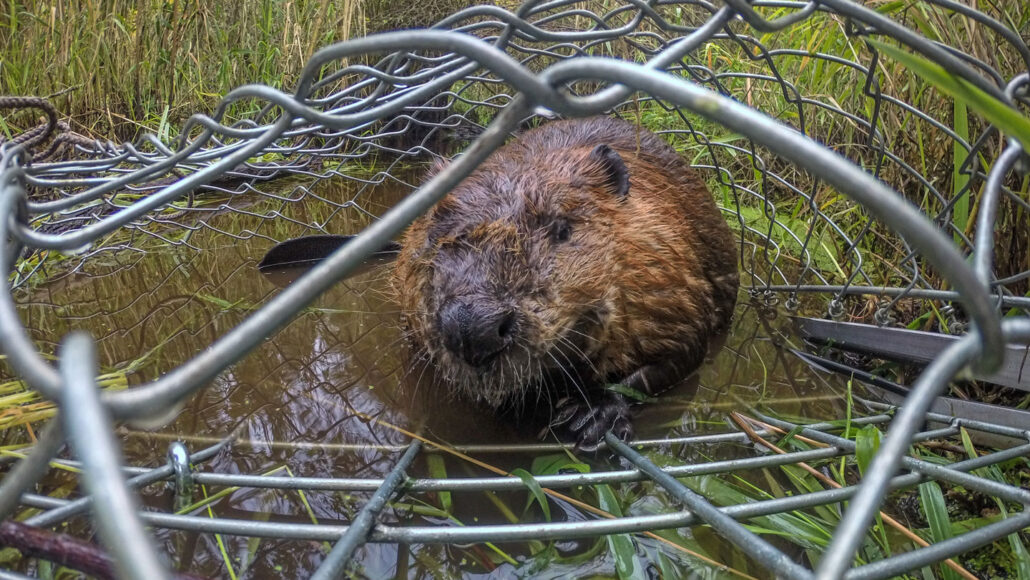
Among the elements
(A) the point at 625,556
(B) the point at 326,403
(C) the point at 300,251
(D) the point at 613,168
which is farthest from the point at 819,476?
(C) the point at 300,251

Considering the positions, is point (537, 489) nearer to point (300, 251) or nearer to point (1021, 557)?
point (1021, 557)

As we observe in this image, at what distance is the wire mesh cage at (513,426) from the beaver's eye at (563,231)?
0.45 m

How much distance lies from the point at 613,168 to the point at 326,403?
1083 millimetres

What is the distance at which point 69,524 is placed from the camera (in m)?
1.19

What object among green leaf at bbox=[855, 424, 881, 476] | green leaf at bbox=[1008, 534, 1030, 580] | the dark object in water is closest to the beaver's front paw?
green leaf at bbox=[855, 424, 881, 476]

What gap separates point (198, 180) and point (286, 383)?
1.19 meters

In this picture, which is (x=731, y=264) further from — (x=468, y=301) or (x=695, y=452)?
(x=468, y=301)

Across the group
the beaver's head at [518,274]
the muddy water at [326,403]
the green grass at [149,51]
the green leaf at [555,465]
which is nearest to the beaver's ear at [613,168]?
the beaver's head at [518,274]

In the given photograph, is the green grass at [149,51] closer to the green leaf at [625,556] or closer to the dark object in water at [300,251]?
the dark object in water at [300,251]

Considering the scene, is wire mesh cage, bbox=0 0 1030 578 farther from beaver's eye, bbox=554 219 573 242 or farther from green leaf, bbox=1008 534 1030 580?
beaver's eye, bbox=554 219 573 242

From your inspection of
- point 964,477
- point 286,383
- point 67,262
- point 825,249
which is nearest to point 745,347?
point 825,249

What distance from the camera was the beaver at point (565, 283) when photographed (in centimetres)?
152

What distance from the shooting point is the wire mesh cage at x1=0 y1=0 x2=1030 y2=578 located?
45 cm

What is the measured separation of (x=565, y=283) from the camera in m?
1.65
